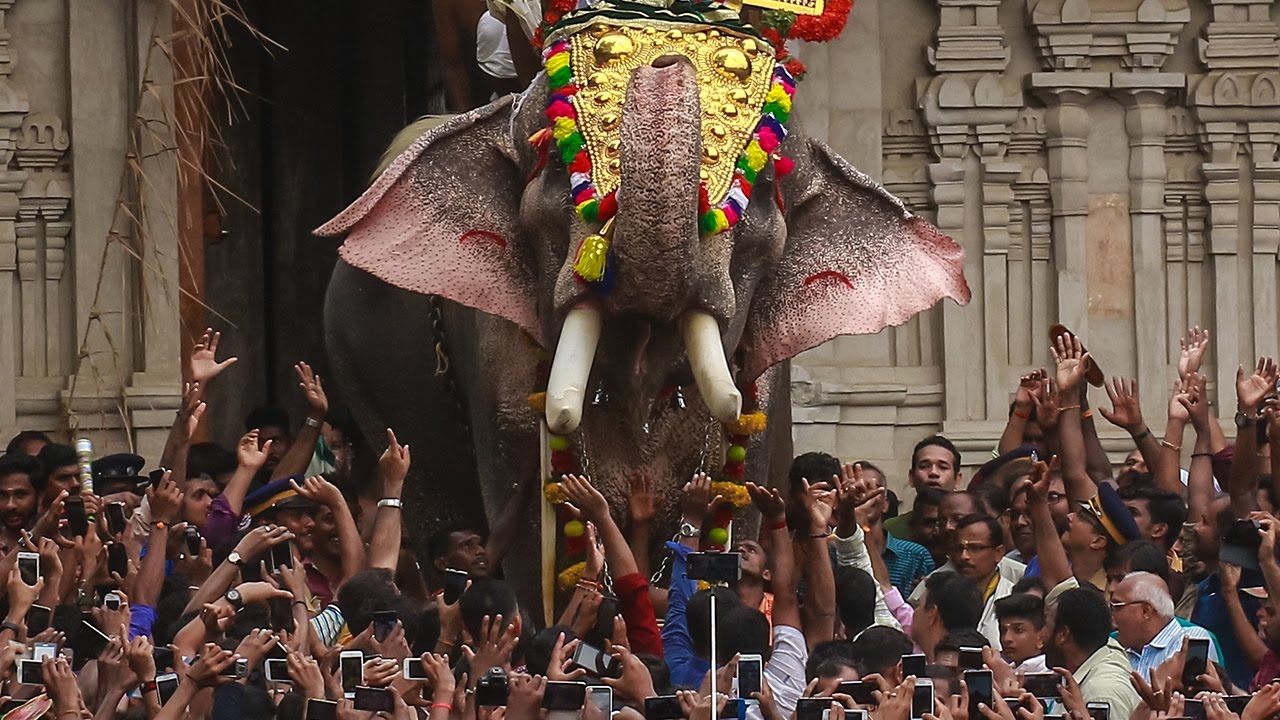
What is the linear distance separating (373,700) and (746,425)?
2.10m

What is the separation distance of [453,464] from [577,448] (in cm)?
172

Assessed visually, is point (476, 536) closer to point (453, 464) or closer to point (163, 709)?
point (453, 464)

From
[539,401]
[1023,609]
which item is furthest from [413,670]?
[1023,609]

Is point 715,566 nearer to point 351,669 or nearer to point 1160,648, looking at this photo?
point 351,669

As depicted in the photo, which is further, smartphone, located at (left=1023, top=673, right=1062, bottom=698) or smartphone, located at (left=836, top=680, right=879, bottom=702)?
smartphone, located at (left=1023, top=673, right=1062, bottom=698)

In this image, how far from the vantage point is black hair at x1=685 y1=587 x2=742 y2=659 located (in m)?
8.12

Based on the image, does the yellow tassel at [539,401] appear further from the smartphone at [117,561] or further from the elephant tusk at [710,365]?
the smartphone at [117,561]

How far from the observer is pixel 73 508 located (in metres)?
8.80

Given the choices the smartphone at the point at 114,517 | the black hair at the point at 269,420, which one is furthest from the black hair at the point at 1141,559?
the black hair at the point at 269,420

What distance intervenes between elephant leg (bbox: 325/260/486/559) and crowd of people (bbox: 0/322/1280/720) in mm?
197

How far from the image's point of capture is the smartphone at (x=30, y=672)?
7.23 meters

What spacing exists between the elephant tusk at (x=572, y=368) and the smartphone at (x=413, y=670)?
0.99 metres

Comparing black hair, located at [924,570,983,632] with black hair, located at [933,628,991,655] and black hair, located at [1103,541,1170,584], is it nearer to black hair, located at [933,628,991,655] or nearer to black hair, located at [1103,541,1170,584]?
black hair, located at [933,628,991,655]

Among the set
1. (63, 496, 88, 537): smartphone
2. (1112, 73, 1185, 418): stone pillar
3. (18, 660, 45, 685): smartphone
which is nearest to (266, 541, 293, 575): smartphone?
(63, 496, 88, 537): smartphone
